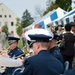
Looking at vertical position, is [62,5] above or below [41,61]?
above

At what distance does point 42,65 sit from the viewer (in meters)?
3.92

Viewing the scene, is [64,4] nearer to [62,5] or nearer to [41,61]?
[62,5]

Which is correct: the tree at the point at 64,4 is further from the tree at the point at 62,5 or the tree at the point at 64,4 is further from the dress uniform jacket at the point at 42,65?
the dress uniform jacket at the point at 42,65

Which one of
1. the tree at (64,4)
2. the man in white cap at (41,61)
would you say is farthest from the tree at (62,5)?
the man in white cap at (41,61)

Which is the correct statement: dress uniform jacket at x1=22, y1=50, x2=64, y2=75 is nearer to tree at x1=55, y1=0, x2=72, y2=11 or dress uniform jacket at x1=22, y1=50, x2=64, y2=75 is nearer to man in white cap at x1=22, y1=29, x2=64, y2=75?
man in white cap at x1=22, y1=29, x2=64, y2=75

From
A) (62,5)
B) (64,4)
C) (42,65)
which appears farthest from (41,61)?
(64,4)

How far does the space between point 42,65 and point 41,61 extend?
5 centimetres

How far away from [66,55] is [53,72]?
14.7ft

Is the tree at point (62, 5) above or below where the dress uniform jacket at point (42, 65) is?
above

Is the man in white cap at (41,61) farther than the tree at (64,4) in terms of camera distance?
No

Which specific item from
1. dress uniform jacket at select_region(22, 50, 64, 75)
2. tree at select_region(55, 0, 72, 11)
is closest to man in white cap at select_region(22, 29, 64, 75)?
dress uniform jacket at select_region(22, 50, 64, 75)

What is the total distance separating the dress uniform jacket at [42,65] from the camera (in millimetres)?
3883

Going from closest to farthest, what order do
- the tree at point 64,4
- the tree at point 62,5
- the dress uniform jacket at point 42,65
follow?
the dress uniform jacket at point 42,65, the tree at point 62,5, the tree at point 64,4

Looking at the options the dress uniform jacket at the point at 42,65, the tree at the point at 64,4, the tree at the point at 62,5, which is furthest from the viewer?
the tree at the point at 64,4
